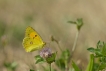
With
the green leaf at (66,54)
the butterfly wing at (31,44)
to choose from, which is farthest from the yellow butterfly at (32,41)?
the green leaf at (66,54)

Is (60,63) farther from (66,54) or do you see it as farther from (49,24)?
(49,24)

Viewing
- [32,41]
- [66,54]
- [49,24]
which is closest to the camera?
[66,54]

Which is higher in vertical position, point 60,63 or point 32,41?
point 32,41

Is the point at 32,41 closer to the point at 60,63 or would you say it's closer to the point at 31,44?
the point at 31,44

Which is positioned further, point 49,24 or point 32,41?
point 49,24

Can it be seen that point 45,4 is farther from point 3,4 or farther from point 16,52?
point 16,52

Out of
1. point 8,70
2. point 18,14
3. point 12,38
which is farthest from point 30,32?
point 18,14

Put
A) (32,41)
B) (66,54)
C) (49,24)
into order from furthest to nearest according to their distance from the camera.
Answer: (49,24), (32,41), (66,54)

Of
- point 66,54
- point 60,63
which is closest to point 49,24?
point 60,63
